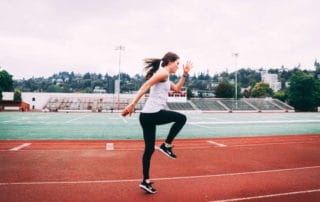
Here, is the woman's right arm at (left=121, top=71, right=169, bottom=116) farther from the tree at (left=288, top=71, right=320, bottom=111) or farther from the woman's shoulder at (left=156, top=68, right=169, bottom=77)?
the tree at (left=288, top=71, right=320, bottom=111)

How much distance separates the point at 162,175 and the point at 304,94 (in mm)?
72310

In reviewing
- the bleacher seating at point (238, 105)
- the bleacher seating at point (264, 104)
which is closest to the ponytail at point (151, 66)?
the bleacher seating at point (238, 105)

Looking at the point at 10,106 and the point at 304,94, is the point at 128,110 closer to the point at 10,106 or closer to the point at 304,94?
the point at 10,106

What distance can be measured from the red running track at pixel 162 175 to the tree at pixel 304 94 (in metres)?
65.9

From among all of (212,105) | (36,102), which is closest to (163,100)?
(212,105)

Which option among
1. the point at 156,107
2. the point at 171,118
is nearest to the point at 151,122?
the point at 156,107

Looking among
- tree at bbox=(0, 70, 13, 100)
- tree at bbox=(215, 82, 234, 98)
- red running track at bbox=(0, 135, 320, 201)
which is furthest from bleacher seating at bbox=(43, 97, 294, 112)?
red running track at bbox=(0, 135, 320, 201)

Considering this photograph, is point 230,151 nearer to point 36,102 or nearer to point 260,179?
point 260,179

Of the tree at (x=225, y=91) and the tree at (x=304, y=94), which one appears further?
the tree at (x=225, y=91)

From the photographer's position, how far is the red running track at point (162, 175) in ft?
15.1

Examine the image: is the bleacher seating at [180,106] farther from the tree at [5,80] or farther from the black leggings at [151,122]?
the black leggings at [151,122]

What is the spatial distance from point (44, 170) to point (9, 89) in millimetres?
76908

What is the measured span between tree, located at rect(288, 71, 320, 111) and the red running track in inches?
2595

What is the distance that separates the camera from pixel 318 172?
21.0 ft
